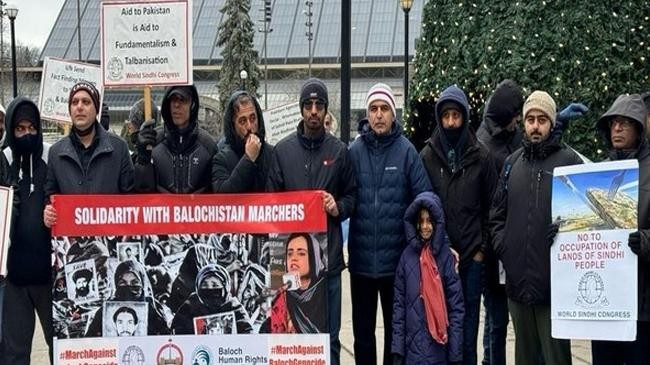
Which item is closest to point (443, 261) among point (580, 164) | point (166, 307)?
point (580, 164)

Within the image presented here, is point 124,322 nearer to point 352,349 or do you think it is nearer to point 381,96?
point 381,96

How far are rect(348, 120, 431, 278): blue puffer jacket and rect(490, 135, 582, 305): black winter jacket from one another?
63 centimetres

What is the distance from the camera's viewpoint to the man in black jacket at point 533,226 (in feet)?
16.5

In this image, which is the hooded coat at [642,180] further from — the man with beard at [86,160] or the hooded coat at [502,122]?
the man with beard at [86,160]

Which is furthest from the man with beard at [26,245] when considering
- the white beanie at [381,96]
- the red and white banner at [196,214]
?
the white beanie at [381,96]

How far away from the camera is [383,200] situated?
213 inches

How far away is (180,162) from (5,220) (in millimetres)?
1173

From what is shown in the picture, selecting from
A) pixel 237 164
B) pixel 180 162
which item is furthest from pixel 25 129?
pixel 237 164

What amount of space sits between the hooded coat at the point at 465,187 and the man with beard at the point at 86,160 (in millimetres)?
2152

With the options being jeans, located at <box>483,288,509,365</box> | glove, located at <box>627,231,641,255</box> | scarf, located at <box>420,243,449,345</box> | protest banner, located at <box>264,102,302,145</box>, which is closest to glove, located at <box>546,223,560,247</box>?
glove, located at <box>627,231,641,255</box>

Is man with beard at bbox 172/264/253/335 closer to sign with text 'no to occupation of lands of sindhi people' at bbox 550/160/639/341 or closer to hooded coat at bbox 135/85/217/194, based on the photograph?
hooded coat at bbox 135/85/217/194

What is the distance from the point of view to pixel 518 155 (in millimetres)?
5293

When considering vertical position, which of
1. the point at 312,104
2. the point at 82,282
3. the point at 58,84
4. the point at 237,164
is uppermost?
the point at 58,84

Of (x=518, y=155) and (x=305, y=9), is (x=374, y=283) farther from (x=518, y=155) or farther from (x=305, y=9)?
(x=305, y=9)
